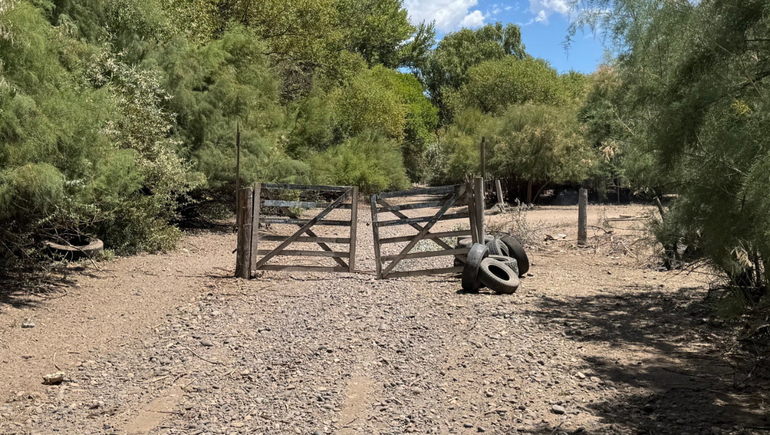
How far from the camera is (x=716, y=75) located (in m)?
6.85

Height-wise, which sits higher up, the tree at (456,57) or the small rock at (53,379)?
the tree at (456,57)

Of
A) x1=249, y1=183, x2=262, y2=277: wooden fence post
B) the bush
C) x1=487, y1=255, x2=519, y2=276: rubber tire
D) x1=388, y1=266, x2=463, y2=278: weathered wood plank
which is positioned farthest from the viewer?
the bush

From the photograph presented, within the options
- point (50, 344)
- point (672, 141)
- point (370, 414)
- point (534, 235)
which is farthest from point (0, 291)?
point (534, 235)

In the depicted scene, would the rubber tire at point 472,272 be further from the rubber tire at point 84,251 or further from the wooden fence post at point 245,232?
the rubber tire at point 84,251

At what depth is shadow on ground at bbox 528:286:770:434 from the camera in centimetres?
512

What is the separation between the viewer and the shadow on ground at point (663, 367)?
5117 mm

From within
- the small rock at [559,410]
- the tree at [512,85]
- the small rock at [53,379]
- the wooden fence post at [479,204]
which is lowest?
the small rock at [53,379]

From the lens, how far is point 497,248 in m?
10.8

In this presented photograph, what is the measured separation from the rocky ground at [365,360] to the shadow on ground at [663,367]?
0.02 meters

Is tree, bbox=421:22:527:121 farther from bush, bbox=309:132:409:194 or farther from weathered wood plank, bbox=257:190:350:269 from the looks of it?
weathered wood plank, bbox=257:190:350:269

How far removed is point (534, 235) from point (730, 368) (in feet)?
31.1

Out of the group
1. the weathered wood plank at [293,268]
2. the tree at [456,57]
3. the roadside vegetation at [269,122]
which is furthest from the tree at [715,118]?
the tree at [456,57]

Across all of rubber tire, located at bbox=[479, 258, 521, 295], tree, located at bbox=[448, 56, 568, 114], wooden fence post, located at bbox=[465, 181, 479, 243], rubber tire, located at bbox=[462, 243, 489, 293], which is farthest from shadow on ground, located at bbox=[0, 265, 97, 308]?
tree, located at bbox=[448, 56, 568, 114]

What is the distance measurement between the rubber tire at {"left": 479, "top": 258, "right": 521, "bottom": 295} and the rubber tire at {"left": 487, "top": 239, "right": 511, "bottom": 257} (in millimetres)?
916
